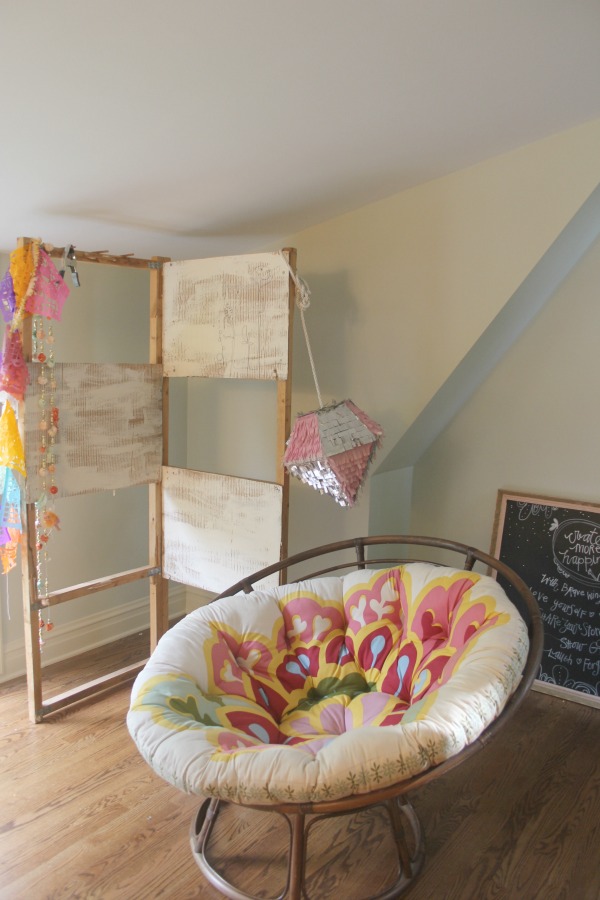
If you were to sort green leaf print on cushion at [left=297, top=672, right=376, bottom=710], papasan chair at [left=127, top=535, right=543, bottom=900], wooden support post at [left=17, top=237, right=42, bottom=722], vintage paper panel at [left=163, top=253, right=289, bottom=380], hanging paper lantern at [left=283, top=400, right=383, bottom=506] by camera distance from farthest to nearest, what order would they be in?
wooden support post at [left=17, top=237, right=42, bottom=722], vintage paper panel at [left=163, top=253, right=289, bottom=380], hanging paper lantern at [left=283, top=400, right=383, bottom=506], green leaf print on cushion at [left=297, top=672, right=376, bottom=710], papasan chair at [left=127, top=535, right=543, bottom=900]

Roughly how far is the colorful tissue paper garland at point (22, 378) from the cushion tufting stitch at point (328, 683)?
82cm

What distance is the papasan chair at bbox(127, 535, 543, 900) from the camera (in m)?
1.38

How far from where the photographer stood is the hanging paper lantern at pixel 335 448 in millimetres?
2219

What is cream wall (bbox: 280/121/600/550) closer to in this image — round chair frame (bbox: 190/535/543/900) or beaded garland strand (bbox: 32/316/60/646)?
round chair frame (bbox: 190/535/543/900)

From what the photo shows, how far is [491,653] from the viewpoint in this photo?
165cm

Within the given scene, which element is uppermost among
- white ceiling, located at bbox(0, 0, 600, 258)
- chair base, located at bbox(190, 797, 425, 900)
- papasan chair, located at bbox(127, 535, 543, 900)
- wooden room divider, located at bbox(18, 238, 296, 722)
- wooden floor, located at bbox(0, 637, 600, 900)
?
white ceiling, located at bbox(0, 0, 600, 258)

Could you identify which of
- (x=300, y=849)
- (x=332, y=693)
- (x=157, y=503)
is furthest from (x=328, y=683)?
(x=157, y=503)

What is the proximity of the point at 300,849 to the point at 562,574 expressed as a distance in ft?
5.41

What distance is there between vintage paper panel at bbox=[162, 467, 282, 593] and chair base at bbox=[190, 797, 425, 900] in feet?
2.70

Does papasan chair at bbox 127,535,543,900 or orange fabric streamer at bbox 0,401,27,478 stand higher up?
orange fabric streamer at bbox 0,401,27,478

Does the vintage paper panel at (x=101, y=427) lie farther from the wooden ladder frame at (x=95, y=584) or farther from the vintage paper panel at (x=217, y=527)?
the vintage paper panel at (x=217, y=527)

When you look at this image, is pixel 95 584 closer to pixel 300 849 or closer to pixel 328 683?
pixel 328 683

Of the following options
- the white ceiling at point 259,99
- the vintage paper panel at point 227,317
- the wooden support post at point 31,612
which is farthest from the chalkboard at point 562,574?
the wooden support post at point 31,612

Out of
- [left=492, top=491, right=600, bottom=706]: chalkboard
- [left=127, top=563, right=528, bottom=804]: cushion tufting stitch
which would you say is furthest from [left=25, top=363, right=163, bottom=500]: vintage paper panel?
[left=492, top=491, right=600, bottom=706]: chalkboard
